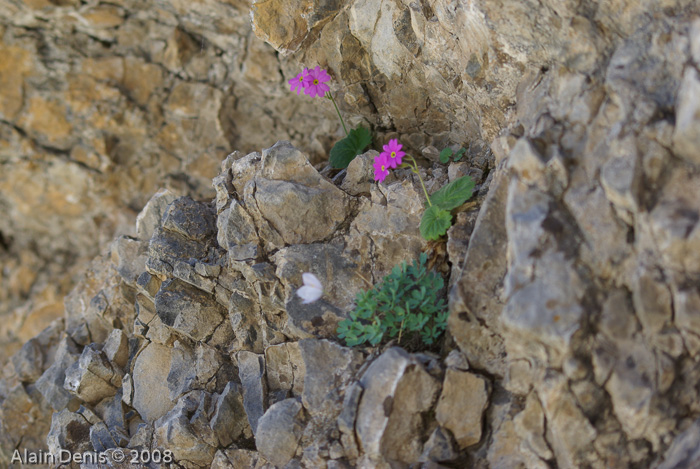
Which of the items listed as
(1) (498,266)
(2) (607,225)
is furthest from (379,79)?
(2) (607,225)

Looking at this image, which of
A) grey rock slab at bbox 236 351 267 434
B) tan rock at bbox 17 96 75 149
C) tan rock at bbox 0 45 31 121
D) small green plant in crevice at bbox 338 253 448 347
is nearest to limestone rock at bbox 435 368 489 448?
small green plant in crevice at bbox 338 253 448 347

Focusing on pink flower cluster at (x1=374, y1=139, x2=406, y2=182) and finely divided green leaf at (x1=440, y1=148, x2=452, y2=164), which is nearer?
pink flower cluster at (x1=374, y1=139, x2=406, y2=182)

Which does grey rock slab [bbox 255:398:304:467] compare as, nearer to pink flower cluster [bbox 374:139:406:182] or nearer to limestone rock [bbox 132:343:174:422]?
limestone rock [bbox 132:343:174:422]

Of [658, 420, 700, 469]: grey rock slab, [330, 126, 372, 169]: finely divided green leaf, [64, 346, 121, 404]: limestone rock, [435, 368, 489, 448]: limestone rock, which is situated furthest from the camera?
→ [330, 126, 372, 169]: finely divided green leaf

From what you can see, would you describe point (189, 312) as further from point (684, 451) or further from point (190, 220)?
point (684, 451)

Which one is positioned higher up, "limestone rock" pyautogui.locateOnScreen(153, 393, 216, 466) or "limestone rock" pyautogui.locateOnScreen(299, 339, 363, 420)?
"limestone rock" pyautogui.locateOnScreen(299, 339, 363, 420)

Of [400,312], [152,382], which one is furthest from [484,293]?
[152,382]

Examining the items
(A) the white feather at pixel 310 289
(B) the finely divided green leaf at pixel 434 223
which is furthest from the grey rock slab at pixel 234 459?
(B) the finely divided green leaf at pixel 434 223
